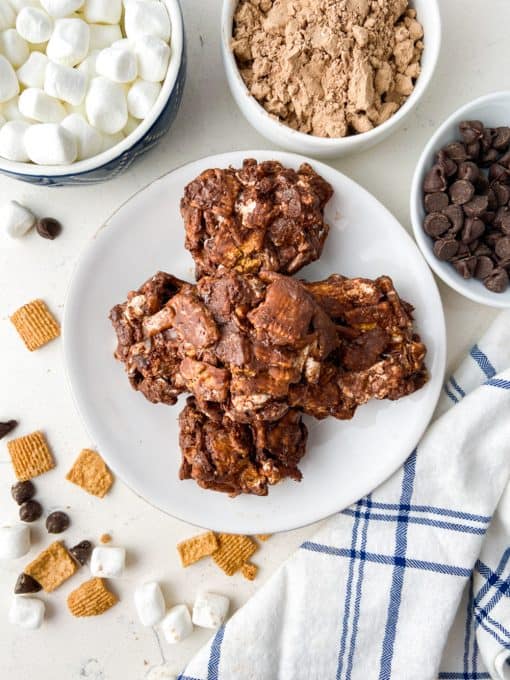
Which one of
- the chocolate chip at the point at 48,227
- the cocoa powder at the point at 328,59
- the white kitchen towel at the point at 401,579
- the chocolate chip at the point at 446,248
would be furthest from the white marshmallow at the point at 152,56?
the white kitchen towel at the point at 401,579

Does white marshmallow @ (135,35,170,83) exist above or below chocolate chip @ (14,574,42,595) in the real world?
above

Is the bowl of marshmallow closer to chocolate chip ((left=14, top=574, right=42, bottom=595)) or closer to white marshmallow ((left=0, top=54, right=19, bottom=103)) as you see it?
white marshmallow ((left=0, top=54, right=19, bottom=103))

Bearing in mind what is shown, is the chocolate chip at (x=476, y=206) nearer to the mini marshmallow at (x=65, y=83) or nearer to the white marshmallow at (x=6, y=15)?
the mini marshmallow at (x=65, y=83)

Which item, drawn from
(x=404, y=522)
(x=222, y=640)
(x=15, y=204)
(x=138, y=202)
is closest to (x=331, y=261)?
(x=138, y=202)

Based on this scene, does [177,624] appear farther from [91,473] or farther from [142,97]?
[142,97]

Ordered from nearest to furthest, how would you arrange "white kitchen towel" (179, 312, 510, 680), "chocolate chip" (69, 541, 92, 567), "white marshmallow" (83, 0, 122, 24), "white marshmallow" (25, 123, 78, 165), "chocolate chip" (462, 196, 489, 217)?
"white marshmallow" (25, 123, 78, 165)
"white marshmallow" (83, 0, 122, 24)
"chocolate chip" (462, 196, 489, 217)
"white kitchen towel" (179, 312, 510, 680)
"chocolate chip" (69, 541, 92, 567)

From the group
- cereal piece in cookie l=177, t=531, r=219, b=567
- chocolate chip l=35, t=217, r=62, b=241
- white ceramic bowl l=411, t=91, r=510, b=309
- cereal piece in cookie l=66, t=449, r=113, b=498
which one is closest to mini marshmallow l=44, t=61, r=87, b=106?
chocolate chip l=35, t=217, r=62, b=241
